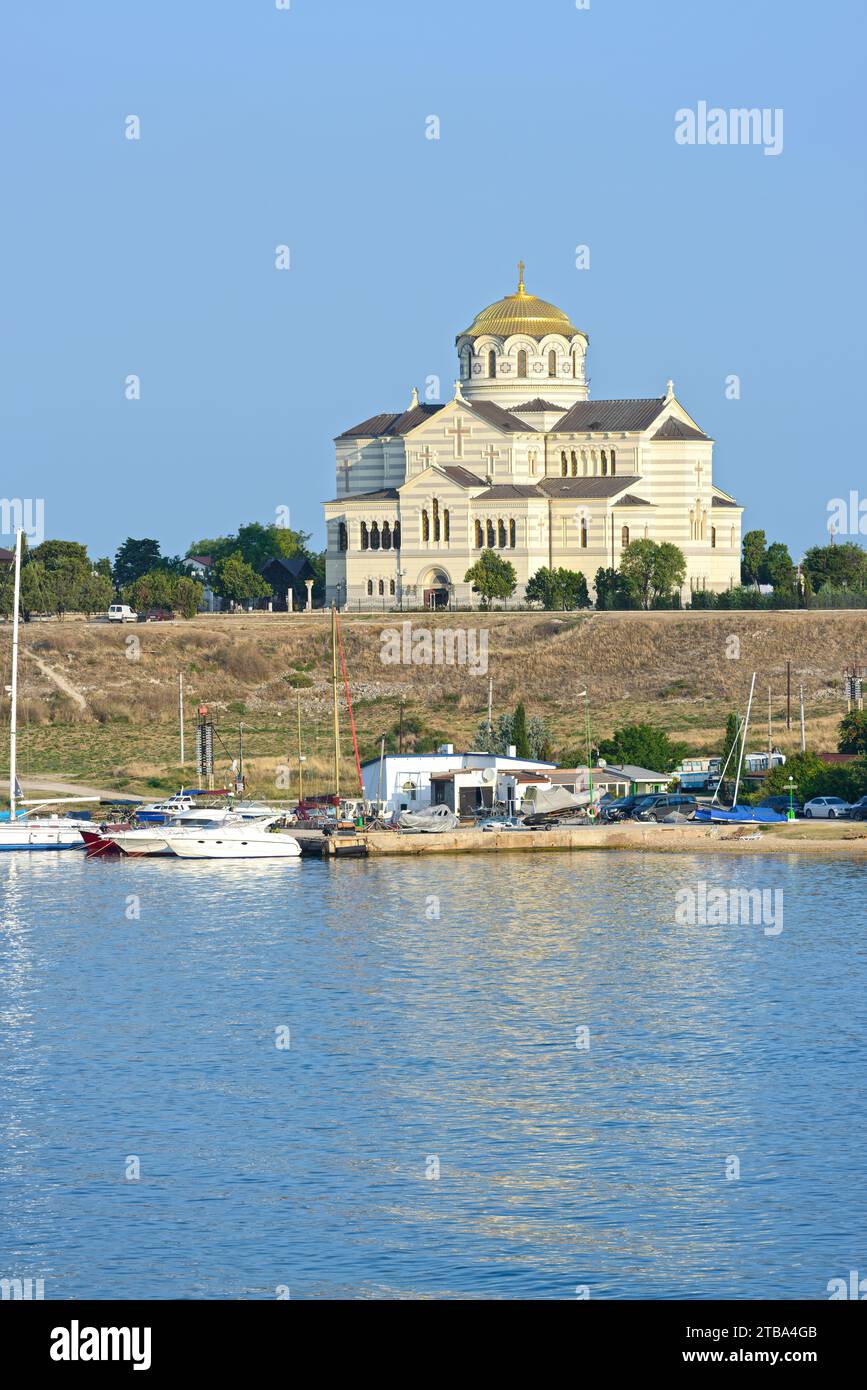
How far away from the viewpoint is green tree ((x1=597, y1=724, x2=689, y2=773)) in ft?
278

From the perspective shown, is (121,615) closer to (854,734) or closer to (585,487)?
(585,487)

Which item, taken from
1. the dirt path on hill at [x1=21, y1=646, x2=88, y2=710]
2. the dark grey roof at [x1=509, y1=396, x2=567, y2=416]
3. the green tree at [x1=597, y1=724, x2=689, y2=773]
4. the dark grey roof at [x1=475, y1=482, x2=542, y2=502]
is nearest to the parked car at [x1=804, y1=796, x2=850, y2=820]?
the green tree at [x1=597, y1=724, x2=689, y2=773]

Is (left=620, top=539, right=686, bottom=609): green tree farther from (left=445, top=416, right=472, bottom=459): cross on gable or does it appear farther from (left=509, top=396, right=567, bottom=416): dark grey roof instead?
(left=445, top=416, right=472, bottom=459): cross on gable

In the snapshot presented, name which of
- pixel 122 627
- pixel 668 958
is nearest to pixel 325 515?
pixel 122 627

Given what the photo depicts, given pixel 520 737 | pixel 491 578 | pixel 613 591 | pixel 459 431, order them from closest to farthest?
1. pixel 520 737
2. pixel 491 578
3. pixel 613 591
4. pixel 459 431

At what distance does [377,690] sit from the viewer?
351 feet

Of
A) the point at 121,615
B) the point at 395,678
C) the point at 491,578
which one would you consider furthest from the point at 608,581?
the point at 121,615

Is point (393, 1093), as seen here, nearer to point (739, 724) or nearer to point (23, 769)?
point (739, 724)

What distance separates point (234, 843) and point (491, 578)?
4880 cm

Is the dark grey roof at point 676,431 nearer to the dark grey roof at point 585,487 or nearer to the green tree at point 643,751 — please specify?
the dark grey roof at point 585,487

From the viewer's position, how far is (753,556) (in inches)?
5266

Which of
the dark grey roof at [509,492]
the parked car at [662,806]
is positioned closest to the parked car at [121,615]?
the dark grey roof at [509,492]

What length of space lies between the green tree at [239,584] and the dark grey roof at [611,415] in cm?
2297
